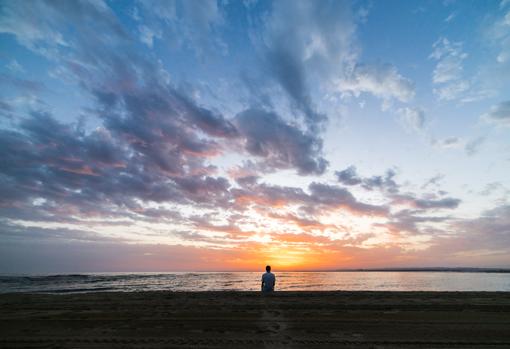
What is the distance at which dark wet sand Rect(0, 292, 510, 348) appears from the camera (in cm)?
720

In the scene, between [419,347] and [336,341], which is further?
Result: [336,341]

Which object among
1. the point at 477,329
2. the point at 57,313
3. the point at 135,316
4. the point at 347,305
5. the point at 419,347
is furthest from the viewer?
the point at 347,305

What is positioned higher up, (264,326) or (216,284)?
(264,326)

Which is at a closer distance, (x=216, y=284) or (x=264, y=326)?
(x=264, y=326)

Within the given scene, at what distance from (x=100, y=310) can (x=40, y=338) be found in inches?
163

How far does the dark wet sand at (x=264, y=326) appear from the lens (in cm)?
720

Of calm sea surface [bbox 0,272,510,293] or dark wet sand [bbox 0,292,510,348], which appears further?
calm sea surface [bbox 0,272,510,293]

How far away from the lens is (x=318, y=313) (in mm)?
10492

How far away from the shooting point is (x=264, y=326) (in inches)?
341

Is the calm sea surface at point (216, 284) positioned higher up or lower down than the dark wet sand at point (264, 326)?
lower down

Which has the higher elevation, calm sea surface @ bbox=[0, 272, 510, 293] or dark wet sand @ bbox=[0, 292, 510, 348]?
dark wet sand @ bbox=[0, 292, 510, 348]

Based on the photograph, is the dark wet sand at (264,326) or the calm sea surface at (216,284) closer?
the dark wet sand at (264,326)

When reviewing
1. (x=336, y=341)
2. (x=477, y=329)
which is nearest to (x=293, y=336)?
(x=336, y=341)

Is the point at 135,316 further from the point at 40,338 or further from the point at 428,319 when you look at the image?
the point at 428,319
